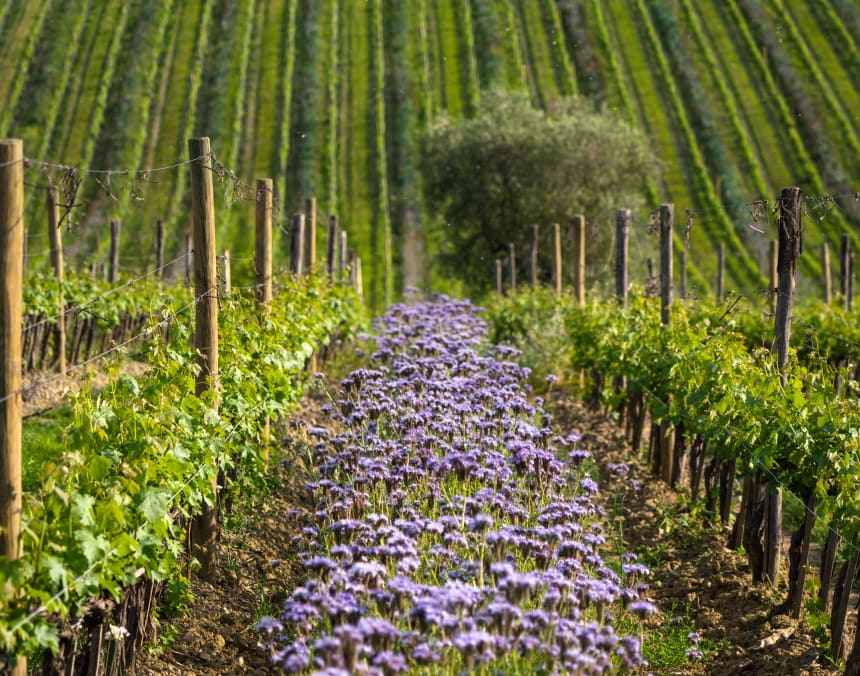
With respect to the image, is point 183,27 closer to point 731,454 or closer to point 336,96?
point 336,96

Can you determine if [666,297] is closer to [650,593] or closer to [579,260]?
[650,593]

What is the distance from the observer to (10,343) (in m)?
4.67

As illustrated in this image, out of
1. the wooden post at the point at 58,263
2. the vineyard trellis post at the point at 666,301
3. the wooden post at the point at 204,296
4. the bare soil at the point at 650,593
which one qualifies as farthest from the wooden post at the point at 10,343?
the wooden post at the point at 58,263

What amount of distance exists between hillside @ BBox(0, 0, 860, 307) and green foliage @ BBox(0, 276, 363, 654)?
29.3 m

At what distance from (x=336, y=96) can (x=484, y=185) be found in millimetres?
20514

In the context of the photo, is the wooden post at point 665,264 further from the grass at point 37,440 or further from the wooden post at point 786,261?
the grass at point 37,440

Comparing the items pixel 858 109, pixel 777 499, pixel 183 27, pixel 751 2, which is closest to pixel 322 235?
pixel 183 27

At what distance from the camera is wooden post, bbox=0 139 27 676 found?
463 cm

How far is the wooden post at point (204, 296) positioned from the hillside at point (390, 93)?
1164 inches

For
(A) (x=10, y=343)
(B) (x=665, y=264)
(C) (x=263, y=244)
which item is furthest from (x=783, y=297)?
(A) (x=10, y=343)

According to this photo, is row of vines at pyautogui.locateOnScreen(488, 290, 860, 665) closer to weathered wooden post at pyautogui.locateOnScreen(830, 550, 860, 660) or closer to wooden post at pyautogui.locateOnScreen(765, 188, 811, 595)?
weathered wooden post at pyautogui.locateOnScreen(830, 550, 860, 660)

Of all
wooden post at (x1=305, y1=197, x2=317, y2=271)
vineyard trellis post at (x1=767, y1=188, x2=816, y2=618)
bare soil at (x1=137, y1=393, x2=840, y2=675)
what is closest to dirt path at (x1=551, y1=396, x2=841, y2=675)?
bare soil at (x1=137, y1=393, x2=840, y2=675)

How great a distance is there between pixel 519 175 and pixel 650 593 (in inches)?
1023

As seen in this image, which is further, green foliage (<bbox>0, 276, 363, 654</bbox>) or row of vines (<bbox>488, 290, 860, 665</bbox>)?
row of vines (<bbox>488, 290, 860, 665</bbox>)
